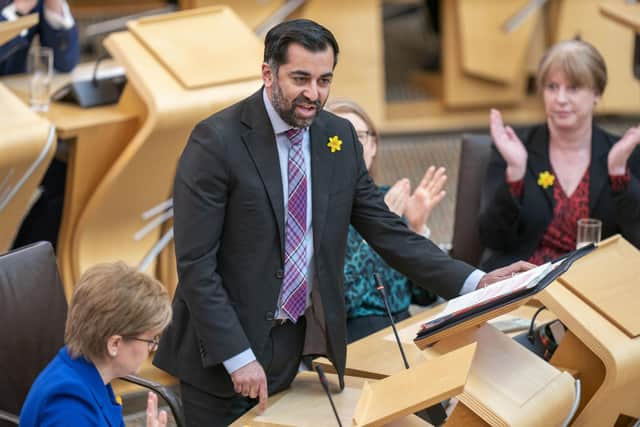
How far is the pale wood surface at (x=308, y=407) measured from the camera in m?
2.41

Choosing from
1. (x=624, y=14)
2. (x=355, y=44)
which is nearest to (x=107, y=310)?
(x=624, y=14)

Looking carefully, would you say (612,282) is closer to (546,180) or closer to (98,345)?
(546,180)

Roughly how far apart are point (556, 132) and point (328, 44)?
1502 millimetres

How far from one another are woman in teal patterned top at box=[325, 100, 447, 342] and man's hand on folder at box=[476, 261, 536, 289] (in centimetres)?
72

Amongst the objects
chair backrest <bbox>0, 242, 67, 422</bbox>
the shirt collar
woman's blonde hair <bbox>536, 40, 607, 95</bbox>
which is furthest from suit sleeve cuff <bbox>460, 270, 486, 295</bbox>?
woman's blonde hair <bbox>536, 40, 607, 95</bbox>

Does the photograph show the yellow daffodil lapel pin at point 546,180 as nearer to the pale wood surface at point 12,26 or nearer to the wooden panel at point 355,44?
the pale wood surface at point 12,26

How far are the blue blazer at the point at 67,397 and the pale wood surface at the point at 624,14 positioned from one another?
322cm

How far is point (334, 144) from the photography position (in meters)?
2.55

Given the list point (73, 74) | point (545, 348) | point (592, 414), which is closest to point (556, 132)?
point (545, 348)

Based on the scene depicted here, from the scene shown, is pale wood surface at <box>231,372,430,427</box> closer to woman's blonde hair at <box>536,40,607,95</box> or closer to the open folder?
the open folder

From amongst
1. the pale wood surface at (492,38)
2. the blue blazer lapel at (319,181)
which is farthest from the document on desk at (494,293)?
the pale wood surface at (492,38)

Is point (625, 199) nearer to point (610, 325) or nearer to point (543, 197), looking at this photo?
point (543, 197)

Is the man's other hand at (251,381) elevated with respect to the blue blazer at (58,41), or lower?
lower

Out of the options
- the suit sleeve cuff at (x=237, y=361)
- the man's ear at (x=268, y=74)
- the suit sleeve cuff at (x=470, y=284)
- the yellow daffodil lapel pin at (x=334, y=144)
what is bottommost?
the suit sleeve cuff at (x=237, y=361)
